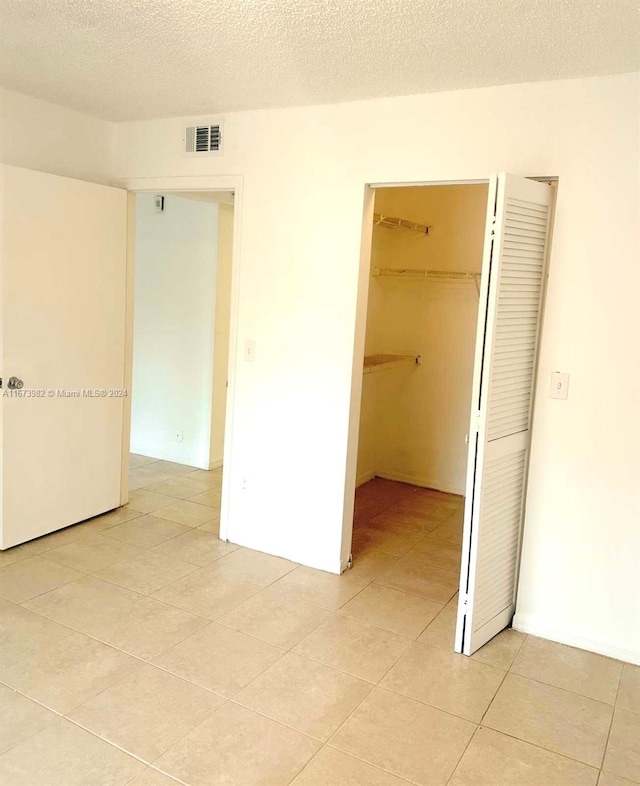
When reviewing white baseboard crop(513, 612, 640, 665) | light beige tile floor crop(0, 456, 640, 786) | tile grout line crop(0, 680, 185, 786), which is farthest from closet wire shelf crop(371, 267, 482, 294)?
tile grout line crop(0, 680, 185, 786)

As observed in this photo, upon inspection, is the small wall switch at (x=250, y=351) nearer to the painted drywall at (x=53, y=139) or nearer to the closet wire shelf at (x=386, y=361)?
the closet wire shelf at (x=386, y=361)

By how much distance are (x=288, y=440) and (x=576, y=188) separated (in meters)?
1.93

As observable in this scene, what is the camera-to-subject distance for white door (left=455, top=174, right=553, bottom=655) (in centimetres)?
263

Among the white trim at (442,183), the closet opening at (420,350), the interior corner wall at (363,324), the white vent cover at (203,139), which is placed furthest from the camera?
the closet opening at (420,350)

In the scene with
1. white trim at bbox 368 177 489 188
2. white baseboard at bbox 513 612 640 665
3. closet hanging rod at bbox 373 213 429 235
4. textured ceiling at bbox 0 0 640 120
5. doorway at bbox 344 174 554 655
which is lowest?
white baseboard at bbox 513 612 640 665

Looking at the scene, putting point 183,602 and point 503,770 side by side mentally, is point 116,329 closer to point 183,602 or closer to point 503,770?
point 183,602

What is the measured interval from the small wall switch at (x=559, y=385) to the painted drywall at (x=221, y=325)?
277 centimetres

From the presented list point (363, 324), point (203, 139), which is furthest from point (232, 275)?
point (363, 324)

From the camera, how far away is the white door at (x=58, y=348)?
347 centimetres

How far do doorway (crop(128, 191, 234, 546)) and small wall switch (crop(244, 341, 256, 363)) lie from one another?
1340 millimetres

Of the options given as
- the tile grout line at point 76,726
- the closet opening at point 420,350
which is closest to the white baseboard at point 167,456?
the closet opening at point 420,350

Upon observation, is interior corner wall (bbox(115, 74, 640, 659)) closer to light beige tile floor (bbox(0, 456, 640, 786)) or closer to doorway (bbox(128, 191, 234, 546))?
light beige tile floor (bbox(0, 456, 640, 786))

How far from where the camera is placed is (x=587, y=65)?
8.52 feet

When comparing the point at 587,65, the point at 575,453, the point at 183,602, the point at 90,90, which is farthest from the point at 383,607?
the point at 90,90
